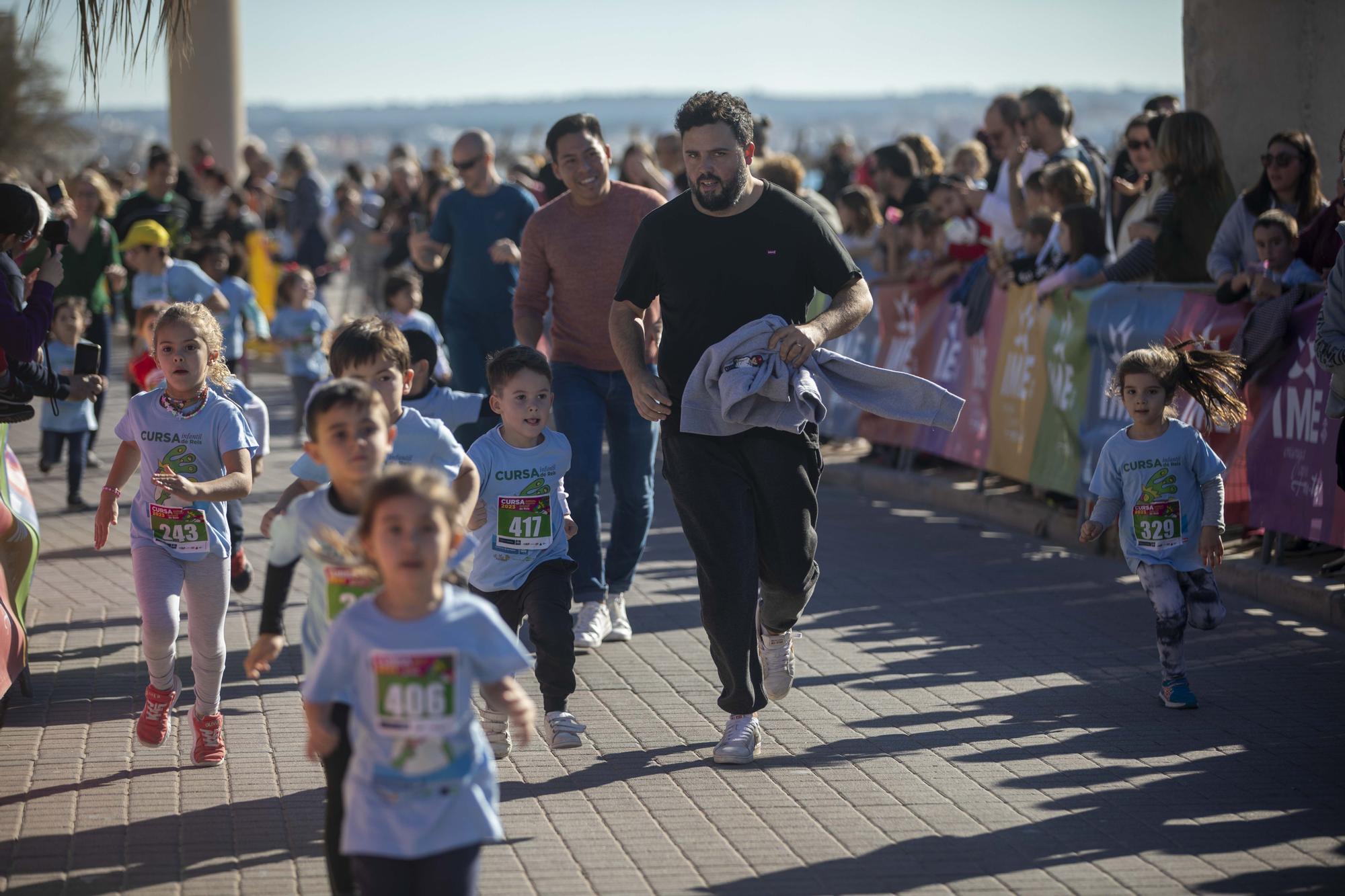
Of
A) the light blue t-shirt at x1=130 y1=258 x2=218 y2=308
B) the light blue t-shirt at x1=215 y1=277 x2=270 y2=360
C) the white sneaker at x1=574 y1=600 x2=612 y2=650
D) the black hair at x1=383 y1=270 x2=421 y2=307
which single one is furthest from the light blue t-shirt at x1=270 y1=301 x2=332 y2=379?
the white sneaker at x1=574 y1=600 x2=612 y2=650

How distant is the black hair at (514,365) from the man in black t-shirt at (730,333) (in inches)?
15.1

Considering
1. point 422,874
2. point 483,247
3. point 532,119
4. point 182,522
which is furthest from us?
point 532,119

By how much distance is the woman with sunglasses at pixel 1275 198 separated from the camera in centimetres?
889

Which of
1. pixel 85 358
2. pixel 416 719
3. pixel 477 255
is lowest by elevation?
pixel 416 719

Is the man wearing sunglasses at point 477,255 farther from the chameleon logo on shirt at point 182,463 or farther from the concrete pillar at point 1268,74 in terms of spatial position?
the concrete pillar at point 1268,74

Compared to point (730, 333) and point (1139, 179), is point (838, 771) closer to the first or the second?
point (730, 333)

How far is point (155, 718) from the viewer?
5922 mm

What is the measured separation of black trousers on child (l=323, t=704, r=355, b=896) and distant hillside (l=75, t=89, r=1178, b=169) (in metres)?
47.2

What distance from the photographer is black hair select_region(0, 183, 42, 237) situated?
629 cm

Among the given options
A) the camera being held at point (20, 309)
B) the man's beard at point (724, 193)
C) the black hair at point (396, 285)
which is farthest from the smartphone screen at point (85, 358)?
the black hair at point (396, 285)

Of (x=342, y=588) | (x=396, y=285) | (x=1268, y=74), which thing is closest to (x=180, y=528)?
(x=342, y=588)

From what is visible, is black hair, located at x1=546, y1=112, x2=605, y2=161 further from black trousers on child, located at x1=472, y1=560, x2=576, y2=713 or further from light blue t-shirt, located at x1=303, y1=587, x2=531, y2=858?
light blue t-shirt, located at x1=303, y1=587, x2=531, y2=858

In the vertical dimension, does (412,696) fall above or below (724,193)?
below

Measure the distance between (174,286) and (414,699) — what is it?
9146 mm
